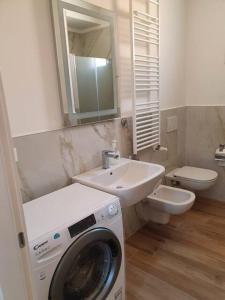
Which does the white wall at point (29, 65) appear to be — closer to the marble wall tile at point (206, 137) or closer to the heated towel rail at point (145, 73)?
the heated towel rail at point (145, 73)

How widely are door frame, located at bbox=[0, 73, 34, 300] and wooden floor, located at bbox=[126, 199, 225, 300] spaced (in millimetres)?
1163

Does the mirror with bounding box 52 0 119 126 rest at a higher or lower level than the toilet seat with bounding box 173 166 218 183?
higher

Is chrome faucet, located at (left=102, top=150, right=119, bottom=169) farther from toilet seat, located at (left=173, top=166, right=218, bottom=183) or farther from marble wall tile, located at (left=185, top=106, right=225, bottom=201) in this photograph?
marble wall tile, located at (left=185, top=106, right=225, bottom=201)

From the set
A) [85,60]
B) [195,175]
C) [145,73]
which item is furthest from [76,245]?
[195,175]

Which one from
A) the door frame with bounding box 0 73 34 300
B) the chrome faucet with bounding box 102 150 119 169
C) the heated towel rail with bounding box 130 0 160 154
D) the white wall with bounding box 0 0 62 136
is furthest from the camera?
the heated towel rail with bounding box 130 0 160 154

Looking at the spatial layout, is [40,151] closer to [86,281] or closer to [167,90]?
[86,281]

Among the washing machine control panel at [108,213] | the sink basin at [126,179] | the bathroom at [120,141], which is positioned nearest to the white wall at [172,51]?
the bathroom at [120,141]

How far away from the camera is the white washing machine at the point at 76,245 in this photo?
3.23 ft

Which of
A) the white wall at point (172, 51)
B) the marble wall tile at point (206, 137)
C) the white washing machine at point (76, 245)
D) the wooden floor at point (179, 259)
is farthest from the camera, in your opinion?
the marble wall tile at point (206, 137)

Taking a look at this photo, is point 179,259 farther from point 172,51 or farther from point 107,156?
point 172,51

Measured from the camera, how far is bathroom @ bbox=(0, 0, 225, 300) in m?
1.14

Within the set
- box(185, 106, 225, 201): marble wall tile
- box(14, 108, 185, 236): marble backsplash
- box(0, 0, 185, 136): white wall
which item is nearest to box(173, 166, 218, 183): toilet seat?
box(185, 106, 225, 201): marble wall tile

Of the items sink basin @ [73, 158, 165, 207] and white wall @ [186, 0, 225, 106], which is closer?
sink basin @ [73, 158, 165, 207]

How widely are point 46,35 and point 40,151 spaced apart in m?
0.73
